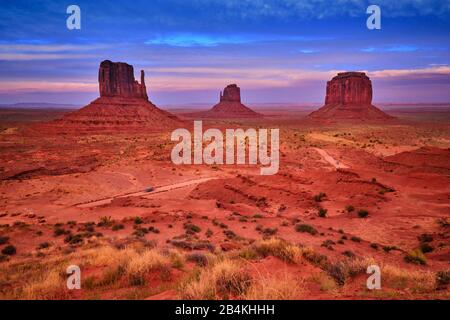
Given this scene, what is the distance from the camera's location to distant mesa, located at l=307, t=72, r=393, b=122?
10412 centimetres

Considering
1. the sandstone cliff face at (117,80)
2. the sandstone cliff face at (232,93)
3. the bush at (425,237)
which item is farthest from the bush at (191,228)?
the sandstone cliff face at (232,93)

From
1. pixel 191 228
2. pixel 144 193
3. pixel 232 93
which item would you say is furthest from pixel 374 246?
pixel 232 93

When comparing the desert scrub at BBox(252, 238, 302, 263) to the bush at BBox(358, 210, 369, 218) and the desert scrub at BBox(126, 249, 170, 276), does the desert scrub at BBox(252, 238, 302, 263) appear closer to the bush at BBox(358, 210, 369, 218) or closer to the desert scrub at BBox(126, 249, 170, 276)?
the desert scrub at BBox(126, 249, 170, 276)

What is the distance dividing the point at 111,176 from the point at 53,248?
62.4ft

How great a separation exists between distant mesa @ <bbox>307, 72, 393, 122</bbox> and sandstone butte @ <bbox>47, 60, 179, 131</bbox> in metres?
51.8

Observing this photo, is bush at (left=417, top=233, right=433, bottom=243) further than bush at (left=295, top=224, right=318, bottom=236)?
No

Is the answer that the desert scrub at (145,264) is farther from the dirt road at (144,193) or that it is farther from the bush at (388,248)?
the dirt road at (144,193)

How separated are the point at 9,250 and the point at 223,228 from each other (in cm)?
842

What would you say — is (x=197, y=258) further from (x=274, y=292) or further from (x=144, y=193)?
(x=144, y=193)

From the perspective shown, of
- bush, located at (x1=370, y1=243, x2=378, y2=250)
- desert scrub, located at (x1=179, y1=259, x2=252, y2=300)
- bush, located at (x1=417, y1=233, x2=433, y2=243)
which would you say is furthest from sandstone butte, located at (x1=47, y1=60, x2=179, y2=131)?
desert scrub, located at (x1=179, y1=259, x2=252, y2=300)

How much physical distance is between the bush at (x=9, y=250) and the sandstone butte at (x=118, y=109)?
61.2m

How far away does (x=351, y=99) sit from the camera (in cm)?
10869

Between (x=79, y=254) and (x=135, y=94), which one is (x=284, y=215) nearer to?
(x=79, y=254)
